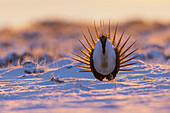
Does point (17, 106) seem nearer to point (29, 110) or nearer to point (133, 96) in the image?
point (29, 110)

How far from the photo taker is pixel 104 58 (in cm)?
304

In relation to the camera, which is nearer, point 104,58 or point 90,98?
point 90,98

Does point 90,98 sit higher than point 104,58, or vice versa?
point 104,58

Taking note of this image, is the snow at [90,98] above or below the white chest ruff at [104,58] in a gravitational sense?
below

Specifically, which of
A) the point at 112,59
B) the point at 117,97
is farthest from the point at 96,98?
the point at 112,59

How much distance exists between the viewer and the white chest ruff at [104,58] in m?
3.04

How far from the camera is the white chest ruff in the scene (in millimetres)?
3045

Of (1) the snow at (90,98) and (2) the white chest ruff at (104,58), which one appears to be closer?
(1) the snow at (90,98)

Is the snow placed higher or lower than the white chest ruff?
lower

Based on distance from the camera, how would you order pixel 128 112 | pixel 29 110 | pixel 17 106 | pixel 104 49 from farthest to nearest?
1. pixel 104 49
2. pixel 17 106
3. pixel 29 110
4. pixel 128 112

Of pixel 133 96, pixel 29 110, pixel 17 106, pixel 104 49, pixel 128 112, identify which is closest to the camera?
pixel 128 112

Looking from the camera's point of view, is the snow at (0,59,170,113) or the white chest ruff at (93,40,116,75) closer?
the snow at (0,59,170,113)

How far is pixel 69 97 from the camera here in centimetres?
262

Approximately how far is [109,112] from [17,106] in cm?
85
